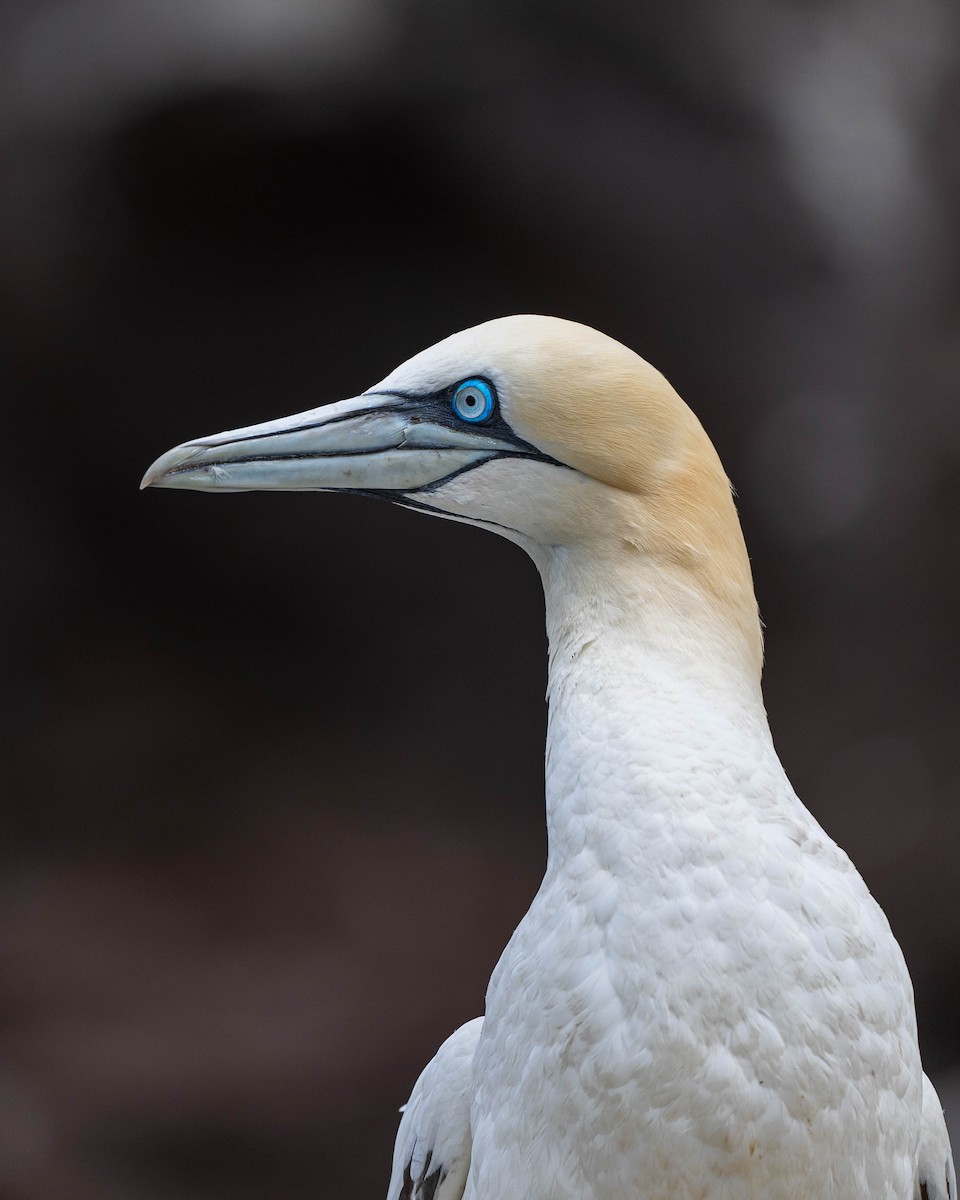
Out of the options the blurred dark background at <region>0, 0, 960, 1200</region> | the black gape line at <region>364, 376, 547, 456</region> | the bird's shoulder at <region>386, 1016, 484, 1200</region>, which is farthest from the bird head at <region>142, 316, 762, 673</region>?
the blurred dark background at <region>0, 0, 960, 1200</region>

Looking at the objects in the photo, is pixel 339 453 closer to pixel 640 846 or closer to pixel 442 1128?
pixel 640 846

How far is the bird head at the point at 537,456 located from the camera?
204cm

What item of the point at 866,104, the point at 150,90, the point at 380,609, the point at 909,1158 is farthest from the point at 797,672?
the point at 909,1158

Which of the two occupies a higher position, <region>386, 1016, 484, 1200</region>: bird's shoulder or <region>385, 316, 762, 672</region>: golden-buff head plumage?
<region>385, 316, 762, 672</region>: golden-buff head plumage

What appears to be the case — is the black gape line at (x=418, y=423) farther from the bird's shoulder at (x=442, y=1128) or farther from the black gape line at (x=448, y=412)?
the bird's shoulder at (x=442, y=1128)

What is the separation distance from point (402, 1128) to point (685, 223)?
3858 millimetres

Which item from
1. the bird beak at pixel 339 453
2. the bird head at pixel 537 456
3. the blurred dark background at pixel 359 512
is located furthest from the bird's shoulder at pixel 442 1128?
the blurred dark background at pixel 359 512

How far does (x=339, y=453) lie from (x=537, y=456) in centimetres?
32

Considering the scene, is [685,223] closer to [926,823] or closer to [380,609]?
[380,609]

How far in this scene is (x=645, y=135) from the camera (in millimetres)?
5180

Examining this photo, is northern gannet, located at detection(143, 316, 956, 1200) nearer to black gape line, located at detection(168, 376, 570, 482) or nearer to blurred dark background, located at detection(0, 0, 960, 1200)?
black gape line, located at detection(168, 376, 570, 482)

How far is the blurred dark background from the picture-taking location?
5125 mm

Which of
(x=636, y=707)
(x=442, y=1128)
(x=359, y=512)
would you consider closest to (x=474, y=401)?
(x=636, y=707)

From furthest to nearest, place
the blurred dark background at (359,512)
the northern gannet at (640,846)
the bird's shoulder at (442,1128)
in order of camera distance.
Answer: the blurred dark background at (359,512), the bird's shoulder at (442,1128), the northern gannet at (640,846)
